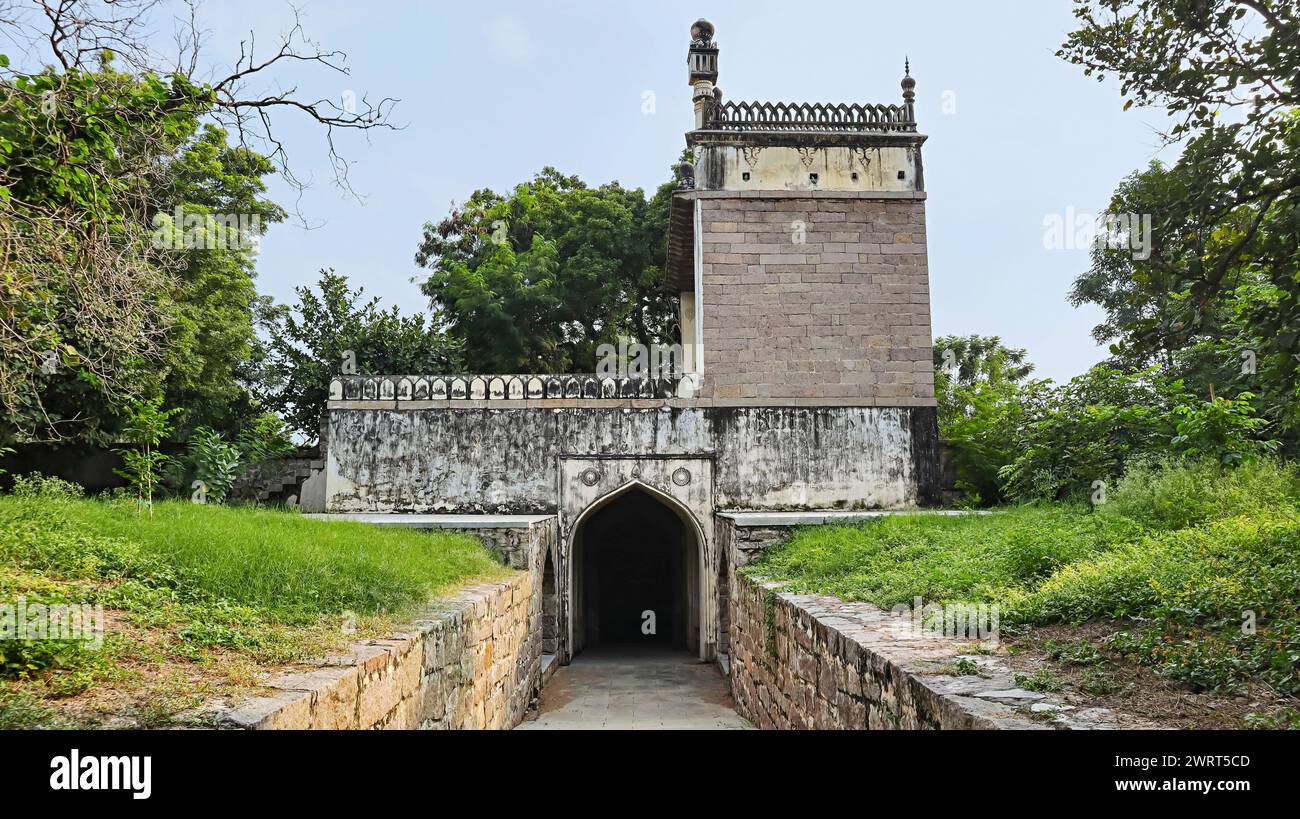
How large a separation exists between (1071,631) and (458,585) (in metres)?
5.21

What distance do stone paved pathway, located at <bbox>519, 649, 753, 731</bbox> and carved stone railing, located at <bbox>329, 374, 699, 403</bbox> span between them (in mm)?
3968

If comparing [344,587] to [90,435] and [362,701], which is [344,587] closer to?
[362,701]

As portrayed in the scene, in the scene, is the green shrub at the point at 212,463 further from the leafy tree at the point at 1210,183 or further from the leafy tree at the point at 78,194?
the leafy tree at the point at 1210,183

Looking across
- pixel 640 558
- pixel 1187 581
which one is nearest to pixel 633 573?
pixel 640 558

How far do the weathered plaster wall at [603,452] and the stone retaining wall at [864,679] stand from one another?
4019 millimetres

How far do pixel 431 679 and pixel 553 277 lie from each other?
53.9ft

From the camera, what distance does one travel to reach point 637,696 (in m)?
10.9

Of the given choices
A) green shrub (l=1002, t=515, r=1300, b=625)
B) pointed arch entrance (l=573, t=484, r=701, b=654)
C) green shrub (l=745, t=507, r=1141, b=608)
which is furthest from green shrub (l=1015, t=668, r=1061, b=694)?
pointed arch entrance (l=573, t=484, r=701, b=654)

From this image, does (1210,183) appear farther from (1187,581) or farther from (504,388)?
(504,388)

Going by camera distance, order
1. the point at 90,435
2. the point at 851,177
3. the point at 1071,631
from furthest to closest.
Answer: the point at 851,177, the point at 90,435, the point at 1071,631

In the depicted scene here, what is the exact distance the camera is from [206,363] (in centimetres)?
1560

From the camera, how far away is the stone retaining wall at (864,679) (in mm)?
3418

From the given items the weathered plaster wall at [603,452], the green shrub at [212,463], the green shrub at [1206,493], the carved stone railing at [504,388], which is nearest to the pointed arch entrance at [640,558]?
the weathered plaster wall at [603,452]

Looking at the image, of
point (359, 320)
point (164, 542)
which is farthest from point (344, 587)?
point (359, 320)
